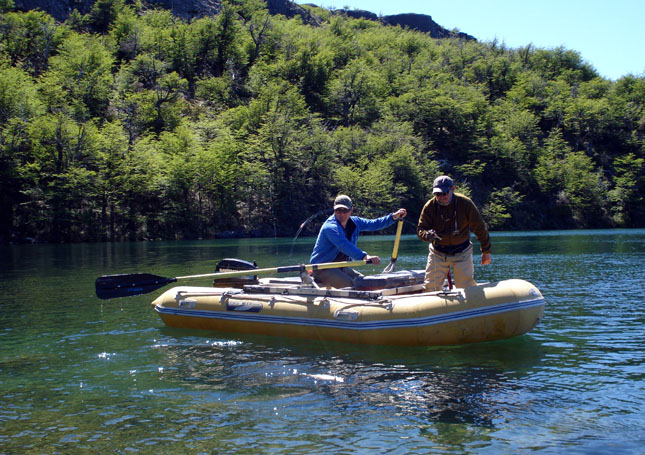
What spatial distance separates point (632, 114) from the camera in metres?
73.8

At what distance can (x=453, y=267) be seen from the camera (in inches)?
331

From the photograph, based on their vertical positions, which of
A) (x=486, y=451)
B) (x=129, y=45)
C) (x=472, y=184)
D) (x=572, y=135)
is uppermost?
(x=129, y=45)

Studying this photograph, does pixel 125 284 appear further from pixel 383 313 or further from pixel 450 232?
pixel 450 232

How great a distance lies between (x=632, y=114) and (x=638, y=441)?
81.0 metres

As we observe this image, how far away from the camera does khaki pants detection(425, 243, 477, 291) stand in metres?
8.27

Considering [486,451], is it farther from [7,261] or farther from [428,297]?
[7,261]

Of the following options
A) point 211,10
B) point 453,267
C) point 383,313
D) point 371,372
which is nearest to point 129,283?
point 383,313

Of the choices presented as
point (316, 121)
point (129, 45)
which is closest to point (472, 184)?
point (316, 121)

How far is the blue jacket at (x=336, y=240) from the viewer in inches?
350

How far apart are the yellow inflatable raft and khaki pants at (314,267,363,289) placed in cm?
32

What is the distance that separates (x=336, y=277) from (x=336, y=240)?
2.57ft

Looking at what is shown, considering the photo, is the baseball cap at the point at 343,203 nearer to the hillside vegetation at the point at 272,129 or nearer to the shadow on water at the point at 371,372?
the shadow on water at the point at 371,372

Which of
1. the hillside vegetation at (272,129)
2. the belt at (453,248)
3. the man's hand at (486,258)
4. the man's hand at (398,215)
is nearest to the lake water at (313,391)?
the man's hand at (486,258)

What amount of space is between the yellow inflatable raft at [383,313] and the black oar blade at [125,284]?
1133 mm
